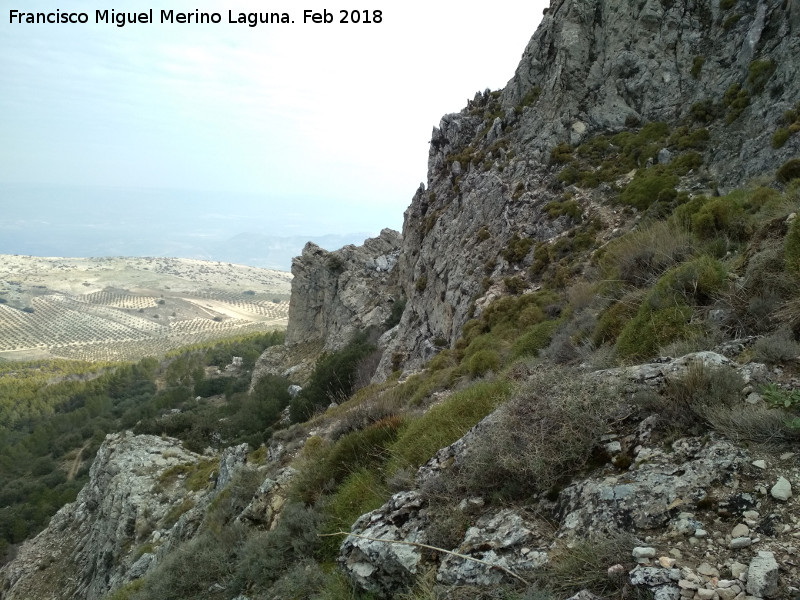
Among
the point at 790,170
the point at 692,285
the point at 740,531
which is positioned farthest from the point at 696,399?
the point at 790,170

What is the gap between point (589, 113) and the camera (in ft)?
71.1

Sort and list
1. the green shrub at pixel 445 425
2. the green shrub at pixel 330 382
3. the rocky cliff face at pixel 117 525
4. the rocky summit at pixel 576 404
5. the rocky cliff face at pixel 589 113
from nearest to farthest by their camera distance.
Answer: the rocky summit at pixel 576 404 → the green shrub at pixel 445 425 → the rocky cliff face at pixel 117 525 → the rocky cliff face at pixel 589 113 → the green shrub at pixel 330 382

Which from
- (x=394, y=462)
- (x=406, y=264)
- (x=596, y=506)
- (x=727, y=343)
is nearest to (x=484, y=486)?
(x=596, y=506)

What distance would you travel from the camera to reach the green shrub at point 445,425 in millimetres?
5582

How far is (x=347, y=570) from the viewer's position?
4.13m

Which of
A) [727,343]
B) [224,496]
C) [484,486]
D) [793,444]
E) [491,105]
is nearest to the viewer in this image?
[793,444]

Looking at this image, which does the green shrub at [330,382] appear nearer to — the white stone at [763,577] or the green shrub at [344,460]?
the green shrub at [344,460]

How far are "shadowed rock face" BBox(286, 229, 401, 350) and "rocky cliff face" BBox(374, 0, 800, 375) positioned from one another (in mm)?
12356

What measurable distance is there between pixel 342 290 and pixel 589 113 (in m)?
26.6

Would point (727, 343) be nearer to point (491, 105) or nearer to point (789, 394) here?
point (789, 394)

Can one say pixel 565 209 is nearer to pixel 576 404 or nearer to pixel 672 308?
pixel 672 308

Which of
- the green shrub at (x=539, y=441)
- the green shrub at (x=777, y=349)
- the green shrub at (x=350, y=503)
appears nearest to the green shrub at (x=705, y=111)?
the green shrub at (x=777, y=349)

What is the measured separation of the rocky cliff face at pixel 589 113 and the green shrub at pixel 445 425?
11352 millimetres

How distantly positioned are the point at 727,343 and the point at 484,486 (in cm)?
285
